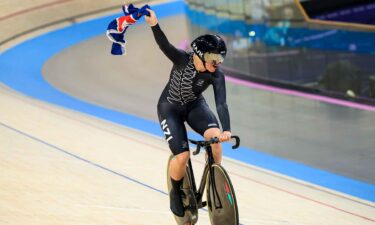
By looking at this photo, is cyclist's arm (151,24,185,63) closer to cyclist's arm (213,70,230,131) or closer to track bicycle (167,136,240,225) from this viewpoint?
cyclist's arm (213,70,230,131)

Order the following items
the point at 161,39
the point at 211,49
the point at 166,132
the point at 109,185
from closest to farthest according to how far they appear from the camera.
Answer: the point at 211,49
the point at 161,39
the point at 166,132
the point at 109,185

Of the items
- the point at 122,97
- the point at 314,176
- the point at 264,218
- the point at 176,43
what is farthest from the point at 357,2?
the point at 264,218

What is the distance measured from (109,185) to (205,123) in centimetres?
201

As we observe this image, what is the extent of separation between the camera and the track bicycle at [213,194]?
4.58 meters

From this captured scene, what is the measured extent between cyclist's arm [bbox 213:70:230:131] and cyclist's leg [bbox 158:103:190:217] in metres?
0.34

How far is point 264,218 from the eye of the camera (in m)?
5.73

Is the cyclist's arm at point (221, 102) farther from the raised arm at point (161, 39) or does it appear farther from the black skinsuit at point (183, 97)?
the raised arm at point (161, 39)

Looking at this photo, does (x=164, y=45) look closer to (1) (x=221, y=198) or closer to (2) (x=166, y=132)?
(2) (x=166, y=132)

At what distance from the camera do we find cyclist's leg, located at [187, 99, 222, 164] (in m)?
4.61

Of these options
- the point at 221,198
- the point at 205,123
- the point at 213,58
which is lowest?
the point at 221,198

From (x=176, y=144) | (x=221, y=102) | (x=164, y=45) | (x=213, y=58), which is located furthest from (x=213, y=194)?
(x=164, y=45)

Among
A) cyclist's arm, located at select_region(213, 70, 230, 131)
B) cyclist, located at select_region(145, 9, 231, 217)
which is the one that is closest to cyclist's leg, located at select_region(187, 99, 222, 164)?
A: cyclist, located at select_region(145, 9, 231, 217)

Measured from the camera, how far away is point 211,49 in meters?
4.48

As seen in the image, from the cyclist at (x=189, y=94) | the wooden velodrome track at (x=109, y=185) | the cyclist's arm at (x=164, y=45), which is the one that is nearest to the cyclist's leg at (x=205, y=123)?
the cyclist at (x=189, y=94)
